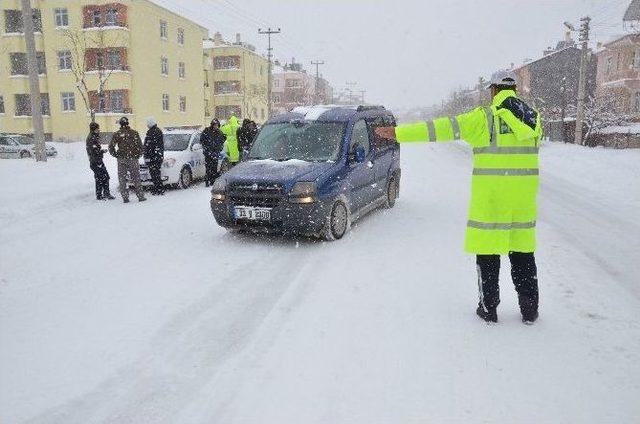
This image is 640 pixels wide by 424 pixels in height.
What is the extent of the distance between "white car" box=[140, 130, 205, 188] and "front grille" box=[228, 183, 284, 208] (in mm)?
5880

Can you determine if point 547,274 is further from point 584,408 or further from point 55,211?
point 55,211

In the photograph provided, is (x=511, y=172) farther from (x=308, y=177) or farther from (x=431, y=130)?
(x=308, y=177)

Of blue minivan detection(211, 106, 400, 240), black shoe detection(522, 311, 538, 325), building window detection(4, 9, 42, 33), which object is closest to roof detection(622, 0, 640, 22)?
blue minivan detection(211, 106, 400, 240)

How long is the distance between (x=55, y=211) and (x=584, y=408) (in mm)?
9646

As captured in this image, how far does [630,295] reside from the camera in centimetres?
465

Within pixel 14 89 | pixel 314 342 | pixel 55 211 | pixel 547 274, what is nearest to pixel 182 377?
pixel 314 342

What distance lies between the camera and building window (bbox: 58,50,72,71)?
3683 centimetres

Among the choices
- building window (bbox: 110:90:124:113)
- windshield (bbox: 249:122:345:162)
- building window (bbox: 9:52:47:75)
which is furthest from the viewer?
building window (bbox: 9:52:47:75)

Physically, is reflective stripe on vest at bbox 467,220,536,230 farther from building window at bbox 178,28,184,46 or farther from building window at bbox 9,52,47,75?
building window at bbox 178,28,184,46

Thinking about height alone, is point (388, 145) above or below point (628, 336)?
above

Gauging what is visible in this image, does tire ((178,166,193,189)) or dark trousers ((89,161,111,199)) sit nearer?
dark trousers ((89,161,111,199))

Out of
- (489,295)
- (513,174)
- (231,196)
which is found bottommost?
(489,295)

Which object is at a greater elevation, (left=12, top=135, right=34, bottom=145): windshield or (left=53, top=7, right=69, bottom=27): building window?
(left=53, top=7, right=69, bottom=27): building window

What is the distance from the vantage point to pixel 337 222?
6.96m
